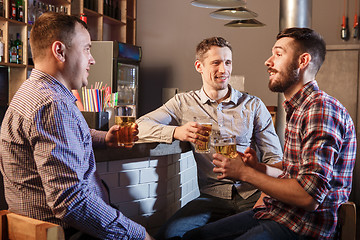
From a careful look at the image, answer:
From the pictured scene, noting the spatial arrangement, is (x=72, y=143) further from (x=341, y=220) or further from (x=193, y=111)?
(x=193, y=111)

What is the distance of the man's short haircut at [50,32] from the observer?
1.38 m

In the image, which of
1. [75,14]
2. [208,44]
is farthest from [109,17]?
[208,44]

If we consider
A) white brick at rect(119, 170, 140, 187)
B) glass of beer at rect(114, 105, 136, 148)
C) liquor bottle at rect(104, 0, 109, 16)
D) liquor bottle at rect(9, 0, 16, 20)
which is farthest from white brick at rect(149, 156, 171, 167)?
liquor bottle at rect(104, 0, 109, 16)

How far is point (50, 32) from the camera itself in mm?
1378

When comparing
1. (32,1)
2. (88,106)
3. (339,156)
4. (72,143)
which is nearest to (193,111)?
(88,106)

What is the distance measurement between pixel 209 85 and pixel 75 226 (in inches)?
58.7

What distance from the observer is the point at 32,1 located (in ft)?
15.4

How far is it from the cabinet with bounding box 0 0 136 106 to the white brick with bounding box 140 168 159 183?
2.71 m

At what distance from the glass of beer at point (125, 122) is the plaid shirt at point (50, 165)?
416 mm

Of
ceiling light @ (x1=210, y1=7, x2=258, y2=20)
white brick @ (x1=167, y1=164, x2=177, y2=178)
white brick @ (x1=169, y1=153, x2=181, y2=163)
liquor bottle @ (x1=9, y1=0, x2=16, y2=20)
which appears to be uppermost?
liquor bottle @ (x1=9, y1=0, x2=16, y2=20)

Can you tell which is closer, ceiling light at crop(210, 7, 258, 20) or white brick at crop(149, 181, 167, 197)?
white brick at crop(149, 181, 167, 197)

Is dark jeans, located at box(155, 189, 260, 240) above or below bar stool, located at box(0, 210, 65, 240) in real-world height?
below

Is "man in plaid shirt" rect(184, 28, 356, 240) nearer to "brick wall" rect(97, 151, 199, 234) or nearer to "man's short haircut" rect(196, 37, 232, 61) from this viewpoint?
"brick wall" rect(97, 151, 199, 234)

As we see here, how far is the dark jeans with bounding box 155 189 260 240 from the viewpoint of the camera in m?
1.92
